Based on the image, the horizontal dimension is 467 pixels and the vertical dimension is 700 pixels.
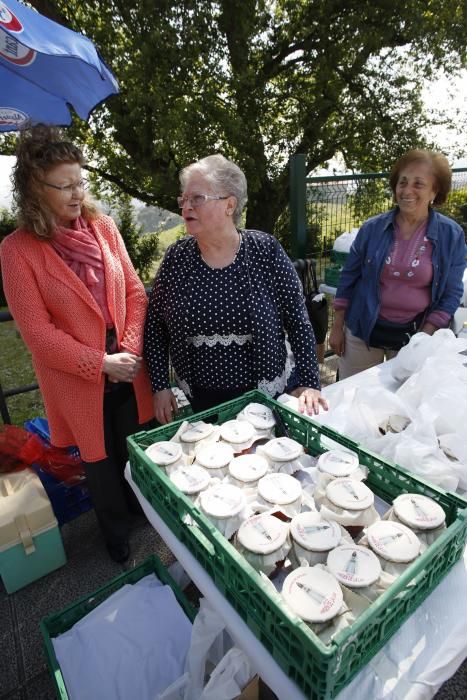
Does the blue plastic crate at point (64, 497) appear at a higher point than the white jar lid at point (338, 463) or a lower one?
lower

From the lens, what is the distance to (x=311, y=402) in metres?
1.54

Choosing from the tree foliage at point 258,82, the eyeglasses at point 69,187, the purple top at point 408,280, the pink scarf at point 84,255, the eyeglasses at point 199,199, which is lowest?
the purple top at point 408,280

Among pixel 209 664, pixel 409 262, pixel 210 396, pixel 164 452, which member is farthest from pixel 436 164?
pixel 209 664

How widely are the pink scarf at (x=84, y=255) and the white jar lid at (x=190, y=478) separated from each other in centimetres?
90

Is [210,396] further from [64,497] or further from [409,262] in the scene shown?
[409,262]

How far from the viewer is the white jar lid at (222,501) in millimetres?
888

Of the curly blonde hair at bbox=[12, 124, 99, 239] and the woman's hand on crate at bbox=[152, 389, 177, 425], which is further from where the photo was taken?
the woman's hand on crate at bbox=[152, 389, 177, 425]

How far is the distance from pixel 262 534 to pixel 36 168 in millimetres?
1481

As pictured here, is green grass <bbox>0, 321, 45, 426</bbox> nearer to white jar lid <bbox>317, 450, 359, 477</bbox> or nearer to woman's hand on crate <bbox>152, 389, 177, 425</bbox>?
woman's hand on crate <bbox>152, 389, 177, 425</bbox>

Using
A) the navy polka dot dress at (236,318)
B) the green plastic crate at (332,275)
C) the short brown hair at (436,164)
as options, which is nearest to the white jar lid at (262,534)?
the navy polka dot dress at (236,318)

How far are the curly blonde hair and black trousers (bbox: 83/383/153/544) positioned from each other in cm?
76

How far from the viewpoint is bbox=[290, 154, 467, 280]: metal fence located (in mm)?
3199

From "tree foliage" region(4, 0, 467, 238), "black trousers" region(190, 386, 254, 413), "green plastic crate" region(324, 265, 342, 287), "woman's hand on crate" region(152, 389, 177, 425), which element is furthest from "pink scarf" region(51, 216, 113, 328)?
"tree foliage" region(4, 0, 467, 238)

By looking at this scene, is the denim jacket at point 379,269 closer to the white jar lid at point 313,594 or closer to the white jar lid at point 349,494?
the white jar lid at point 349,494
